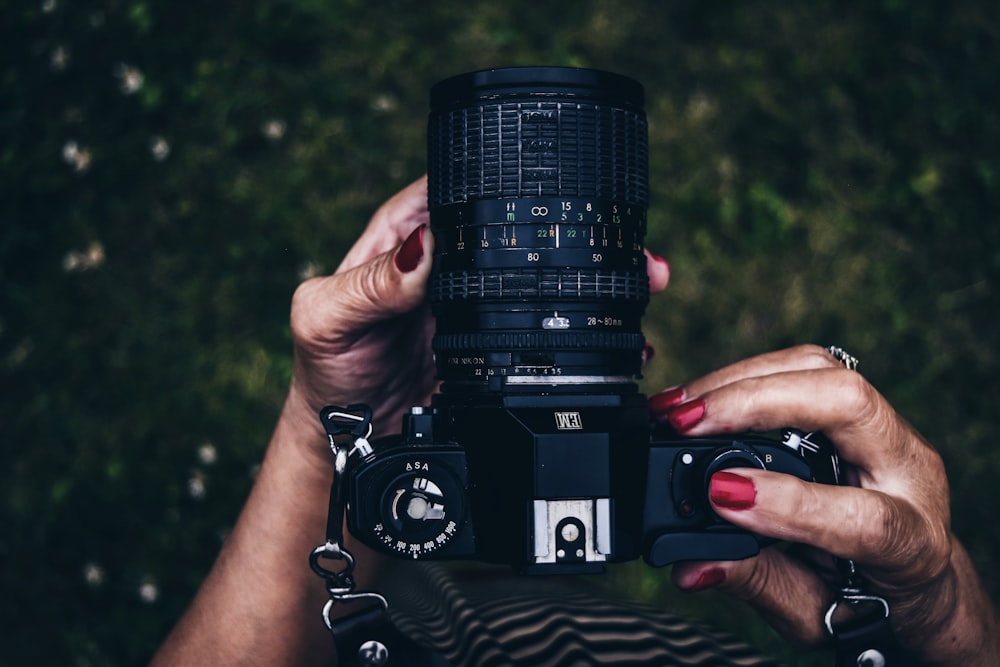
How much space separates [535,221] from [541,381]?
198 millimetres

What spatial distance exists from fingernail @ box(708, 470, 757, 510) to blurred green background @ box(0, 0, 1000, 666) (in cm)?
141

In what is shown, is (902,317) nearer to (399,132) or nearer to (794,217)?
(794,217)

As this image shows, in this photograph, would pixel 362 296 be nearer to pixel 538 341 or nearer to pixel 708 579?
pixel 538 341

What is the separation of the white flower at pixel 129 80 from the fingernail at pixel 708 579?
2.07m

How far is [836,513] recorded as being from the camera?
1.22m

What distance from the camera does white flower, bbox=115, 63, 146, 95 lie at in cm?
269

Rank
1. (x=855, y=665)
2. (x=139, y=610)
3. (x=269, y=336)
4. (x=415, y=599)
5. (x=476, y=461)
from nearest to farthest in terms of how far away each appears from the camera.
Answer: (x=476, y=461) < (x=855, y=665) < (x=415, y=599) < (x=139, y=610) < (x=269, y=336)

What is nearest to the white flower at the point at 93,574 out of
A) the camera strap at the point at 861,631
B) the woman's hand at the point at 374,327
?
the woman's hand at the point at 374,327

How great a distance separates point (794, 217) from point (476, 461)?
5.72 ft

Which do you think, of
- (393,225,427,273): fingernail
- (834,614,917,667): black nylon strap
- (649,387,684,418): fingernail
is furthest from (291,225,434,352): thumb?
(834,614,917,667): black nylon strap

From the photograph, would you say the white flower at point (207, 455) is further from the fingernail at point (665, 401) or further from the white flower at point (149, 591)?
the fingernail at point (665, 401)

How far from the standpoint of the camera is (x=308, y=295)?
1441 mm

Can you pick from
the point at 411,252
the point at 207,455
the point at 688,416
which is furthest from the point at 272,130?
the point at 688,416

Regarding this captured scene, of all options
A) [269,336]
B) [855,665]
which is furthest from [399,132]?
[855,665]
